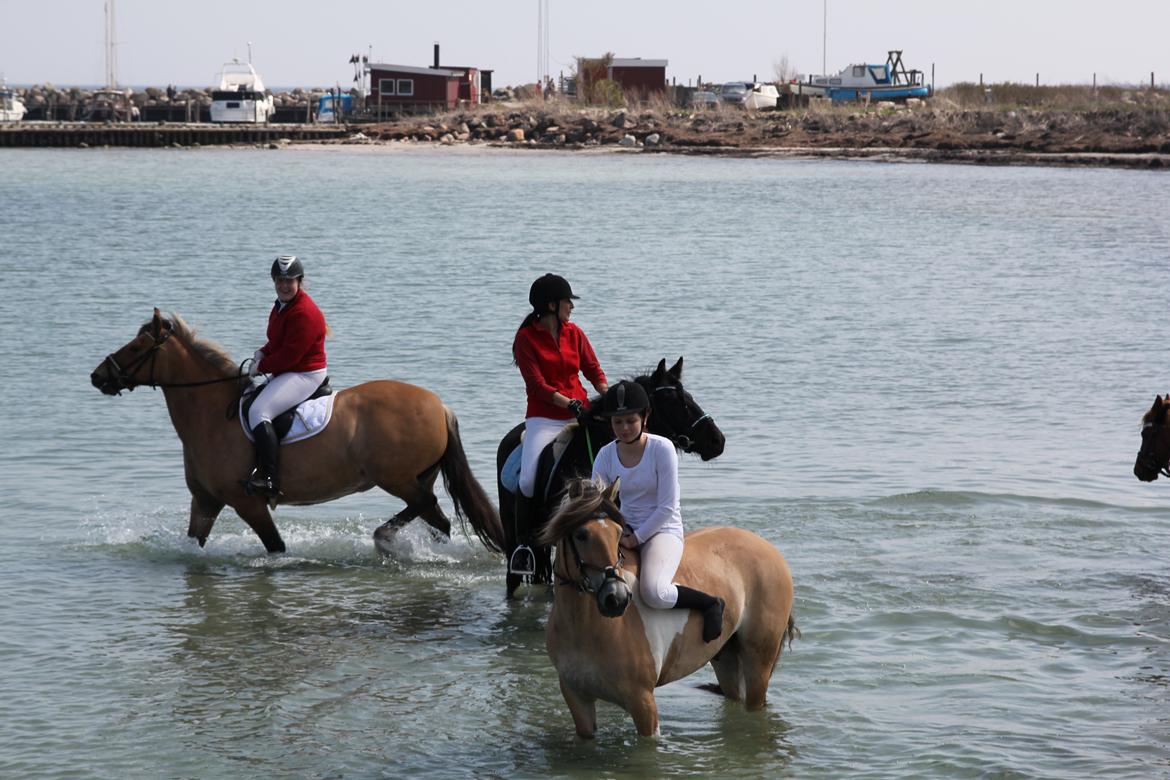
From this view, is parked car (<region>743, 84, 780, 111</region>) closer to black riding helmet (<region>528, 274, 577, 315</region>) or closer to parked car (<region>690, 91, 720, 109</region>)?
parked car (<region>690, 91, 720, 109</region>)

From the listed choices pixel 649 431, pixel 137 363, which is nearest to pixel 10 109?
pixel 137 363

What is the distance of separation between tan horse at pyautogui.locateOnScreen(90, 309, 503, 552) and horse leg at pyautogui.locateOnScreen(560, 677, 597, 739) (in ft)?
13.8

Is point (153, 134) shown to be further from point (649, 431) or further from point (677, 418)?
point (677, 418)

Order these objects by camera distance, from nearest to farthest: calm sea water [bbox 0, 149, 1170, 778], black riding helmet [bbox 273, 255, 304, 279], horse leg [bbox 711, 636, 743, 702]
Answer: horse leg [bbox 711, 636, 743, 702]
calm sea water [bbox 0, 149, 1170, 778]
black riding helmet [bbox 273, 255, 304, 279]

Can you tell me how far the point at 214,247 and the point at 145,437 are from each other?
23401 mm

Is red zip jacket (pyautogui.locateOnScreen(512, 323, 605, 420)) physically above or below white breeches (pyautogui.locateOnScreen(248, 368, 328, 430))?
above

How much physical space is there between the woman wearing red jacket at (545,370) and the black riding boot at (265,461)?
93.3 inches

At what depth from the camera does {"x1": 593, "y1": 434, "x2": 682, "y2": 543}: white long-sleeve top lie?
23.4ft

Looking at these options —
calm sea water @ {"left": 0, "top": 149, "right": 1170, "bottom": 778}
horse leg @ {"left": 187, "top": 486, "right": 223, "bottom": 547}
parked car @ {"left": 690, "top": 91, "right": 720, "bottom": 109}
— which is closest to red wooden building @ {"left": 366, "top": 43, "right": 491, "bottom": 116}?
parked car @ {"left": 690, "top": 91, "right": 720, "bottom": 109}

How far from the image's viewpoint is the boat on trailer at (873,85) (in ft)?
314

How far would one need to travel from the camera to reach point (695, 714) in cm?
830

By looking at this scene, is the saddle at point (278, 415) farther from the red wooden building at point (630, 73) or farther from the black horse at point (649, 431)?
the red wooden building at point (630, 73)

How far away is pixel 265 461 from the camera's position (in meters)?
10.8

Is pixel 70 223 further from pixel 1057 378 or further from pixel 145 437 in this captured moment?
pixel 1057 378
